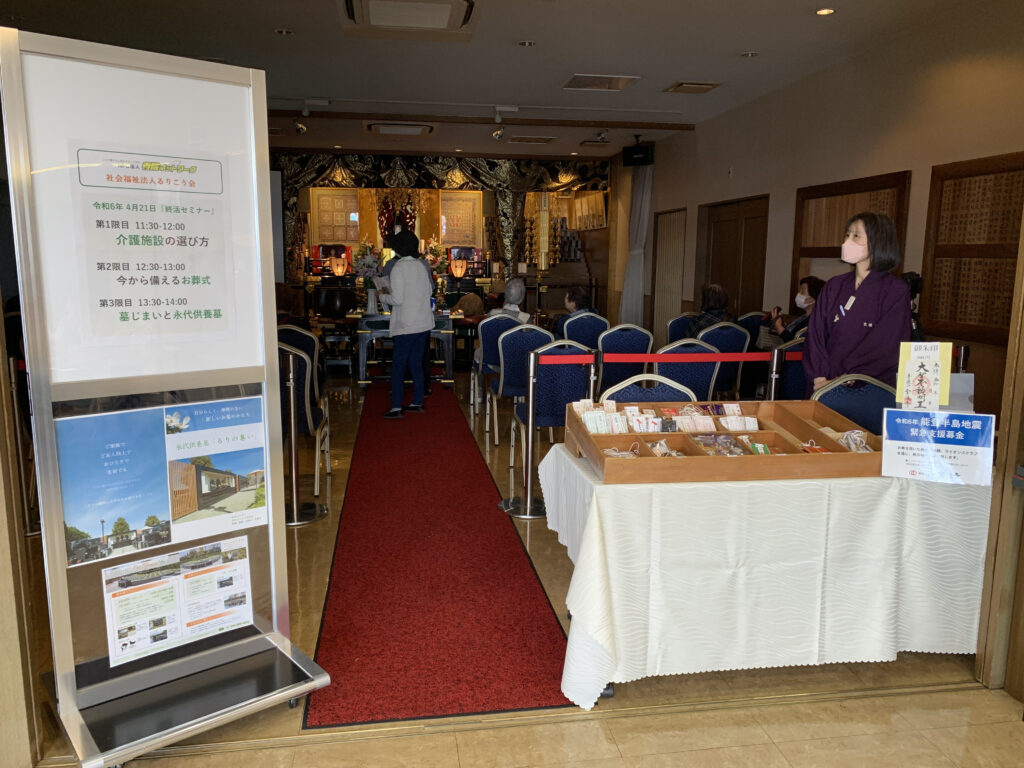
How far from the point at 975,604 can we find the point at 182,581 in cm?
255

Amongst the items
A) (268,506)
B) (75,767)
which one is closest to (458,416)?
(268,506)

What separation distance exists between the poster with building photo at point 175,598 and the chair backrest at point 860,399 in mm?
2233

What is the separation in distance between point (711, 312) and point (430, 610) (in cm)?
348

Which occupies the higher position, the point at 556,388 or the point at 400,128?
the point at 400,128

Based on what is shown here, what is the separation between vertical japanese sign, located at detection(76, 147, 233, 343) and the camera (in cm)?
195

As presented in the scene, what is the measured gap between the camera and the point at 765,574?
7.89 ft

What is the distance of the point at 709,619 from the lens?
239 cm

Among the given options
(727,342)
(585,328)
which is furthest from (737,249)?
(727,342)

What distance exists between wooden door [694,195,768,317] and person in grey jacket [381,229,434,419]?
11.1 feet

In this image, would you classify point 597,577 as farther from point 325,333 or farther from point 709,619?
point 325,333

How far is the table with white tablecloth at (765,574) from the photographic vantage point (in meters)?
2.30

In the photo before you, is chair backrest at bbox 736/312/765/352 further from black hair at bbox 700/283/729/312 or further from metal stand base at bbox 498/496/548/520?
metal stand base at bbox 498/496/548/520

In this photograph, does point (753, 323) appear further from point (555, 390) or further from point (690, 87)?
point (555, 390)

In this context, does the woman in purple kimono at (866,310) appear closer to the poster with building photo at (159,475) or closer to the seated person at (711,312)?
the seated person at (711,312)
